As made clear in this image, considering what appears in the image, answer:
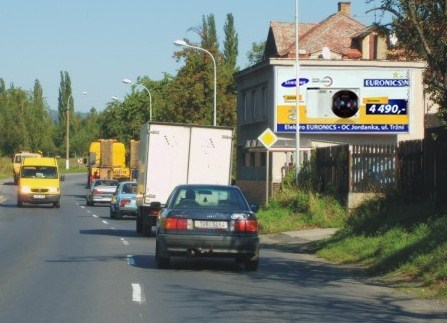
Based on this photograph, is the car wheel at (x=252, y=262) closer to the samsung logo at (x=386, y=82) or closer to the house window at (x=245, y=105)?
the samsung logo at (x=386, y=82)

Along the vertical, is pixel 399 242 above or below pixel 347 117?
below

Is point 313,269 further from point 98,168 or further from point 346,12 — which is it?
point 346,12

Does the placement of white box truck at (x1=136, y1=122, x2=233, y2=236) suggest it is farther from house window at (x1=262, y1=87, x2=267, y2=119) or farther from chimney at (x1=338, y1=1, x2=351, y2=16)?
chimney at (x1=338, y1=1, x2=351, y2=16)

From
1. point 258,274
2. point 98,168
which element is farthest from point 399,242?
point 98,168

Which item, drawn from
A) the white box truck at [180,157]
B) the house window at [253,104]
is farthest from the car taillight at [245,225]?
the house window at [253,104]

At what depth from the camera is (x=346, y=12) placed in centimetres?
6912

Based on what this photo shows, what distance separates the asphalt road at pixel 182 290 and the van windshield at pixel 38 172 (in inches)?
917

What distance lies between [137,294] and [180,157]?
1279 cm

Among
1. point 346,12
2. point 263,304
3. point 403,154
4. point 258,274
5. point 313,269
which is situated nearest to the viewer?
point 263,304

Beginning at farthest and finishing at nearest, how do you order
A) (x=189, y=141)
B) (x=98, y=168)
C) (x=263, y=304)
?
(x=98, y=168) → (x=189, y=141) → (x=263, y=304)

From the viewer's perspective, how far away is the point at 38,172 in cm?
4684

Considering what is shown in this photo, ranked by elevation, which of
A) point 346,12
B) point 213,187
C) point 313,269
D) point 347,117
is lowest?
point 313,269

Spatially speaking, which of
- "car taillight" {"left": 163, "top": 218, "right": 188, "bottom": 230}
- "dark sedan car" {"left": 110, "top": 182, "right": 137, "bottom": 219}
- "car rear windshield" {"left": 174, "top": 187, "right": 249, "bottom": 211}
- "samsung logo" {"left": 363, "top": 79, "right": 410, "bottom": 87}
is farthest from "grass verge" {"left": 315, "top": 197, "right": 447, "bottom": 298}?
"samsung logo" {"left": 363, "top": 79, "right": 410, "bottom": 87}

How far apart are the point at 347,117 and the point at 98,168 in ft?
80.7
